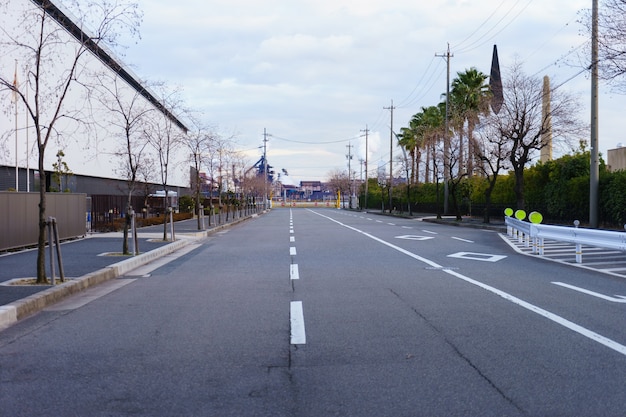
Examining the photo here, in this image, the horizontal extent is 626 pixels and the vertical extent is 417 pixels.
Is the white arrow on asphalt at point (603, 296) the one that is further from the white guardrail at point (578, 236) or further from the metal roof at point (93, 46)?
the metal roof at point (93, 46)

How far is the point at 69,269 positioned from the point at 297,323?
711 centimetres

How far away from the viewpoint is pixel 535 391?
4.59 metres

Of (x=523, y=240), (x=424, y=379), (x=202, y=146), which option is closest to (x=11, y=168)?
(x=202, y=146)

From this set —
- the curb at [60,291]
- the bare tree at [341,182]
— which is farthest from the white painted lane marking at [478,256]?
the bare tree at [341,182]

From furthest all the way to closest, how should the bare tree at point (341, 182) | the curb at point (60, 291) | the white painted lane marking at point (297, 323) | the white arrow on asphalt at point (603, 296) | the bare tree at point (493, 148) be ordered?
the bare tree at point (341, 182) → the bare tree at point (493, 148) → the white arrow on asphalt at point (603, 296) → the curb at point (60, 291) → the white painted lane marking at point (297, 323)

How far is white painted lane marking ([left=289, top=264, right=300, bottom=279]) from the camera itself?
38.0 feet

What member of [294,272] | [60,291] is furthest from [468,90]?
[60,291]

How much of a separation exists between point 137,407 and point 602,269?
38.8ft

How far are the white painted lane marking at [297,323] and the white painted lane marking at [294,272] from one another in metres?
2.94

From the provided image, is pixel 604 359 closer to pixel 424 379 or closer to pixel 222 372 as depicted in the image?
pixel 424 379

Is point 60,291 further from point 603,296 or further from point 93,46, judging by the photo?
point 603,296

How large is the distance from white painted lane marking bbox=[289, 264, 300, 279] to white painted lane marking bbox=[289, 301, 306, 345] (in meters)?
2.94

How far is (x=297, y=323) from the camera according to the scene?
717 cm

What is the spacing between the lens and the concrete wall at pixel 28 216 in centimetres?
1638
